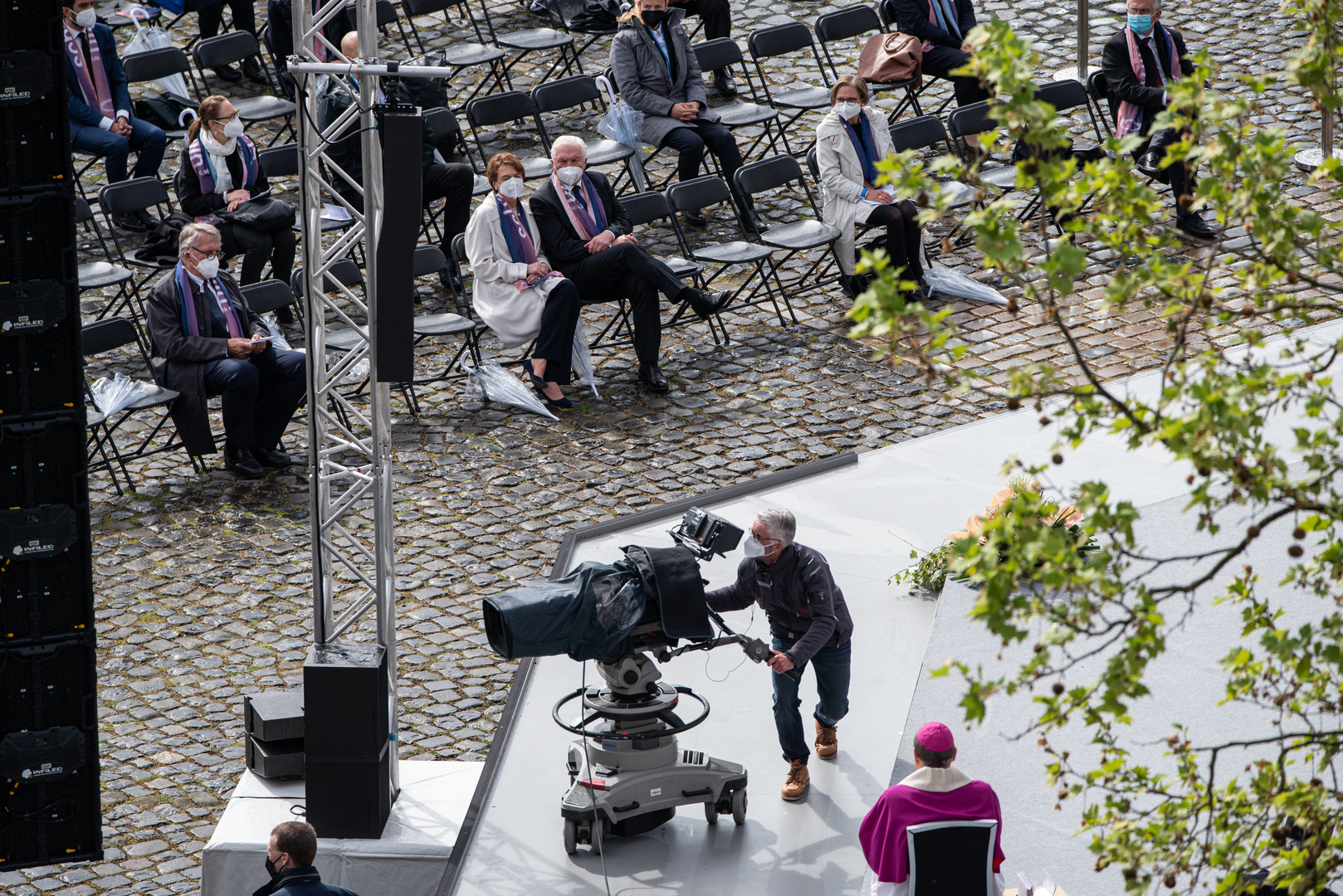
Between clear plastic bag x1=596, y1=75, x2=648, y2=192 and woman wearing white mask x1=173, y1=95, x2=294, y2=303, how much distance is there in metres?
2.74

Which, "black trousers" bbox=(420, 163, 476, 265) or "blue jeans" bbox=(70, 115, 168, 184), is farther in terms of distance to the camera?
"black trousers" bbox=(420, 163, 476, 265)

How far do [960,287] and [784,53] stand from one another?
3.26 meters

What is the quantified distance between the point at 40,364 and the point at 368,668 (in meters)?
1.77

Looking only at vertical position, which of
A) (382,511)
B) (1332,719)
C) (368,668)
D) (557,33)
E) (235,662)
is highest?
(557,33)

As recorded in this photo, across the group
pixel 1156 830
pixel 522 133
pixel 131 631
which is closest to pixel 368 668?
pixel 131 631

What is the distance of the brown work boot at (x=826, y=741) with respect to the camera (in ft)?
25.3

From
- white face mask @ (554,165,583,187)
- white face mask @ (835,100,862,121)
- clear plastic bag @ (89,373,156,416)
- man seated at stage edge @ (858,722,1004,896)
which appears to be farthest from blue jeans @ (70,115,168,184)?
man seated at stage edge @ (858,722,1004,896)

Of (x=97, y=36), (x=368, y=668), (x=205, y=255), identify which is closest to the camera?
(x=368, y=668)

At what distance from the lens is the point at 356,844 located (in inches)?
282

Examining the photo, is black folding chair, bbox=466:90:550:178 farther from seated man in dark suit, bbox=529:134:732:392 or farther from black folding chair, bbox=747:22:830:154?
black folding chair, bbox=747:22:830:154

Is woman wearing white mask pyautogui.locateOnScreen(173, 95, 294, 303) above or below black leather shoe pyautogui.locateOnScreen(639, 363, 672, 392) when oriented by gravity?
above

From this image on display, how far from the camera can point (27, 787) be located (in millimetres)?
6551

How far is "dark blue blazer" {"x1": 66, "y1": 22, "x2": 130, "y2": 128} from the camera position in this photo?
12.1 meters

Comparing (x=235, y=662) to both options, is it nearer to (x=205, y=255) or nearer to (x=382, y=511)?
(x=382, y=511)
